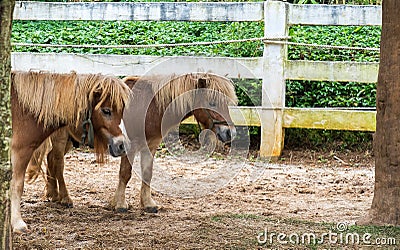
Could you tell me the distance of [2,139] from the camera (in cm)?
265

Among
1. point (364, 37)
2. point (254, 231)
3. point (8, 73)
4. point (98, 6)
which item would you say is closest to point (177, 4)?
point (98, 6)

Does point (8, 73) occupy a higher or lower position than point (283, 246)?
higher

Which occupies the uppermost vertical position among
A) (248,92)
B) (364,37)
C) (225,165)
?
(364,37)

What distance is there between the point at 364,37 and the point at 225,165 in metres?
3.04

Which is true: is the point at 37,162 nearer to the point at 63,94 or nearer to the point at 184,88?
the point at 63,94

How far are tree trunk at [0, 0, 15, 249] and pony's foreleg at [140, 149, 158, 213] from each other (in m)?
2.75

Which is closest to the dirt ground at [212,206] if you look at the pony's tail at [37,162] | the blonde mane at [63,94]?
the pony's tail at [37,162]

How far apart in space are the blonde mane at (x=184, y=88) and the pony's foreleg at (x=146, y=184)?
1.50 feet

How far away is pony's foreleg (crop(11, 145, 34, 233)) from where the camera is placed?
4.52 m

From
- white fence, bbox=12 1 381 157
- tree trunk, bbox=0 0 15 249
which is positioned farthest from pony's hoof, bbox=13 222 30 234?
white fence, bbox=12 1 381 157

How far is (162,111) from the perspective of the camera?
529 cm

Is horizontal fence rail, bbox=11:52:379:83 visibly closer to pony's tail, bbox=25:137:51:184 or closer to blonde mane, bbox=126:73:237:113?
blonde mane, bbox=126:73:237:113

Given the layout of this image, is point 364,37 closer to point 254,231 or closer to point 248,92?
point 248,92

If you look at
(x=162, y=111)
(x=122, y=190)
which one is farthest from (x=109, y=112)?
(x=122, y=190)
